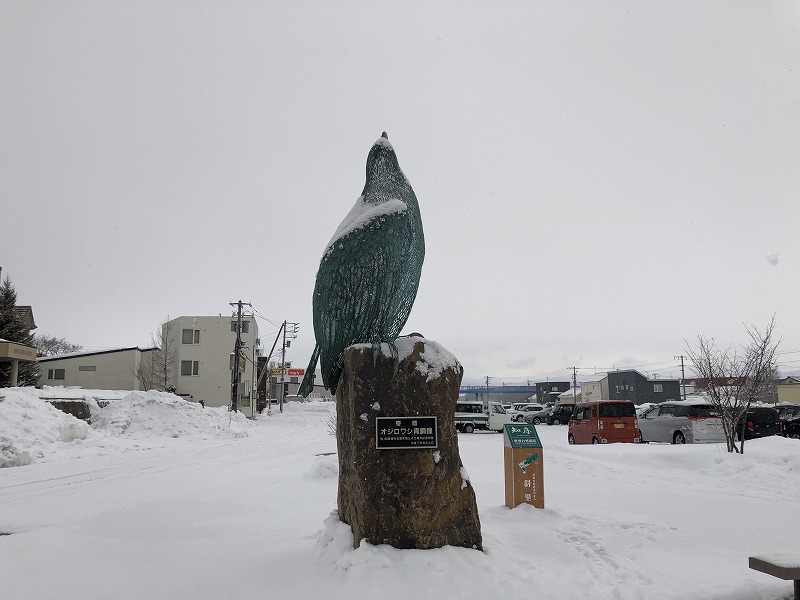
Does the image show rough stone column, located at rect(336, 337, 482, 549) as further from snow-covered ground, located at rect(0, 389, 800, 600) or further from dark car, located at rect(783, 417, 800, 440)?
dark car, located at rect(783, 417, 800, 440)

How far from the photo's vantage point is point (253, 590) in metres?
3.95

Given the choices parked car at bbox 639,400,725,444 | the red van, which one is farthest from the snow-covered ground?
the red van

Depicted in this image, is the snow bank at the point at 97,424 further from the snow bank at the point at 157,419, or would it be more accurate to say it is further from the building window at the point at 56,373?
the building window at the point at 56,373

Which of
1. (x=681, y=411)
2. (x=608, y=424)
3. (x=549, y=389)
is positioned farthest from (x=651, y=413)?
(x=549, y=389)

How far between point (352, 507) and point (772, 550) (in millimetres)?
3918

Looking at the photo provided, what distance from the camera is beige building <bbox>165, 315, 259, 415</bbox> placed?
40594mm

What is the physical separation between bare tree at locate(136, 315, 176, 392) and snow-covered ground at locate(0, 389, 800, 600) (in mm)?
30417

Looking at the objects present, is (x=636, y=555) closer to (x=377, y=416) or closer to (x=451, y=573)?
(x=451, y=573)

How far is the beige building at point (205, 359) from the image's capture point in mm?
40594

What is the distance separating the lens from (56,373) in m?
39.3

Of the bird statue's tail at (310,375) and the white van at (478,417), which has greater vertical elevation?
the bird statue's tail at (310,375)

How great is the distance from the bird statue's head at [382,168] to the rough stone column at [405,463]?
5.11 feet

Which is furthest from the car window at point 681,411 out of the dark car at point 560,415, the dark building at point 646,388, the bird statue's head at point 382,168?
the dark building at point 646,388

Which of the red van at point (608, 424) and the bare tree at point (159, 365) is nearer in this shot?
the red van at point (608, 424)
